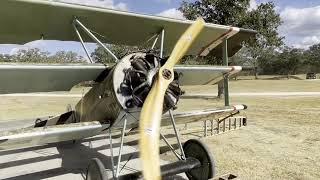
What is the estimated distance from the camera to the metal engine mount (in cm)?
559

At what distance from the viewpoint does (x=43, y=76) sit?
6348 millimetres

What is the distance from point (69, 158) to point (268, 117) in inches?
322

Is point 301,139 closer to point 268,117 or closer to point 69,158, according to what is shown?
point 268,117

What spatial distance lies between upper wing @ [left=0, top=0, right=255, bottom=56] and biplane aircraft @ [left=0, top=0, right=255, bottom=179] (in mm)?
18

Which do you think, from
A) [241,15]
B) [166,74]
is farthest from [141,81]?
[241,15]

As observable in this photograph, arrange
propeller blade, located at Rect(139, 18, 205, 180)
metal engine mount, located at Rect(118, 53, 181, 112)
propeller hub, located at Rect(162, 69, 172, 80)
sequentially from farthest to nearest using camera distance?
metal engine mount, located at Rect(118, 53, 181, 112) → propeller hub, located at Rect(162, 69, 172, 80) → propeller blade, located at Rect(139, 18, 205, 180)

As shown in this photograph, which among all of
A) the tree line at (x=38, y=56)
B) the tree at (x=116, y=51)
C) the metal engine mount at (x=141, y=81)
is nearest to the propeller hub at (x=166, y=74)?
the metal engine mount at (x=141, y=81)

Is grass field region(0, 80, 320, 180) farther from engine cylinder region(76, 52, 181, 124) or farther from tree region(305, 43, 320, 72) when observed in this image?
tree region(305, 43, 320, 72)

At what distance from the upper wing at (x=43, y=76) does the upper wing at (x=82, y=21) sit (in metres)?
1.47

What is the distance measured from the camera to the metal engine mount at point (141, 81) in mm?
5586

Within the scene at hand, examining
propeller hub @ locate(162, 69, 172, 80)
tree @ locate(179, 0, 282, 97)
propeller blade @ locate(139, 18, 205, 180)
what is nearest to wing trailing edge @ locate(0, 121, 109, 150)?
propeller blade @ locate(139, 18, 205, 180)

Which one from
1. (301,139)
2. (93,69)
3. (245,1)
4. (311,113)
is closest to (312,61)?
(245,1)

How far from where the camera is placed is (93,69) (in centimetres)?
636

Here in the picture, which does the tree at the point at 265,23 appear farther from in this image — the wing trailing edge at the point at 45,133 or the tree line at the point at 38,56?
the tree line at the point at 38,56
